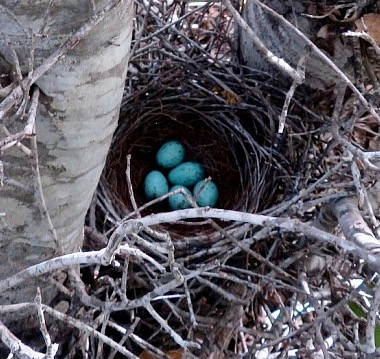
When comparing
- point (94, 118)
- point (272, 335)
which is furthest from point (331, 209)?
point (94, 118)

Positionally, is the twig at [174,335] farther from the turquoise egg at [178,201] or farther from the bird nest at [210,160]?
the turquoise egg at [178,201]

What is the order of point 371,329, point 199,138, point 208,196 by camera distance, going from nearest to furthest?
point 371,329 → point 208,196 → point 199,138

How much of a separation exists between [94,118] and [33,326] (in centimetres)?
44

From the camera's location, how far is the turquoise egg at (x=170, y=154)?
151 centimetres

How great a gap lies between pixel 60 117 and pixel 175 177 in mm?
902

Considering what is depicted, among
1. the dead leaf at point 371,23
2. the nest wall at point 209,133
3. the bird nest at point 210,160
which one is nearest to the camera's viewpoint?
the dead leaf at point 371,23

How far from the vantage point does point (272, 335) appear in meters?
0.93

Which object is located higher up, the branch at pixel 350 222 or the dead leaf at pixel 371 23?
the dead leaf at pixel 371 23

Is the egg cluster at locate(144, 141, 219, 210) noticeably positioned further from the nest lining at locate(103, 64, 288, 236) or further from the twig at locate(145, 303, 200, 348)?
the twig at locate(145, 303, 200, 348)

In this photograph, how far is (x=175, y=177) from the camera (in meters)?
1.53

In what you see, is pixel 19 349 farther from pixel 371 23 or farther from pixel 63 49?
pixel 371 23

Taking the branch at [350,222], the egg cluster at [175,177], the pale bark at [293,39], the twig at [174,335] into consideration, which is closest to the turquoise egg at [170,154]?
the egg cluster at [175,177]

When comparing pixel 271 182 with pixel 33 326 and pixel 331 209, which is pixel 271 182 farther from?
pixel 33 326

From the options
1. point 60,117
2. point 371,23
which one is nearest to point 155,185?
point 371,23
